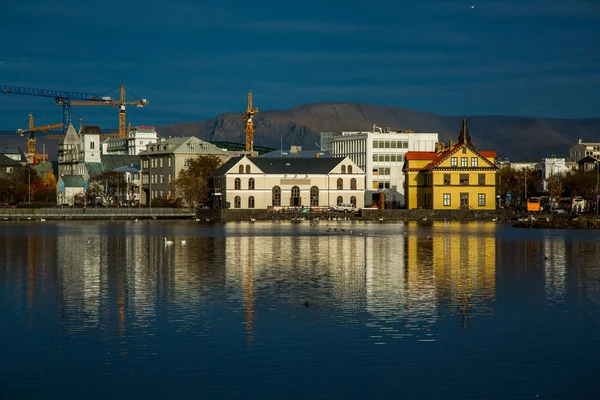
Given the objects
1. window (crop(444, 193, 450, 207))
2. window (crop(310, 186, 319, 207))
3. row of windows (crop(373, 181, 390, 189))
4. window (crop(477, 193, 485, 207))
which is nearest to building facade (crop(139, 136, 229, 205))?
row of windows (crop(373, 181, 390, 189))

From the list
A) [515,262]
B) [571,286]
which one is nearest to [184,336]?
[571,286]

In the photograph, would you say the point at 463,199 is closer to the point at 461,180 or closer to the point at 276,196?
the point at 461,180

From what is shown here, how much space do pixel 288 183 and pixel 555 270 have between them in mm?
82107

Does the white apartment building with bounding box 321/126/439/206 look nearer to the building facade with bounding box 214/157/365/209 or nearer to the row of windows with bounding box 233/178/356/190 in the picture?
the building facade with bounding box 214/157/365/209

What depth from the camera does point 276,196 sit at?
127 meters

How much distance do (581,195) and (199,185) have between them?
58.0 metres

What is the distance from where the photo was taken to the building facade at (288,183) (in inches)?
4948

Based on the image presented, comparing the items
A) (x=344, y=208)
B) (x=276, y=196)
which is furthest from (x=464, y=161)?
(x=276, y=196)

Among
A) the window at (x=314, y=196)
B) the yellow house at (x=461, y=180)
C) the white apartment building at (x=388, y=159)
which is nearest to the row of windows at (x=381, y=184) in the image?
the white apartment building at (x=388, y=159)

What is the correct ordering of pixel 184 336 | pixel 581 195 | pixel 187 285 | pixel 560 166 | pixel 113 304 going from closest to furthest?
pixel 184 336 → pixel 113 304 → pixel 187 285 → pixel 581 195 → pixel 560 166

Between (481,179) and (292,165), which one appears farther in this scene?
(292,165)

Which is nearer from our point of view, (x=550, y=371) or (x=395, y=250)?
(x=550, y=371)

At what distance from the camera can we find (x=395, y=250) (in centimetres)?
5962

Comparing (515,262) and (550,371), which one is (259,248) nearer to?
(515,262)
